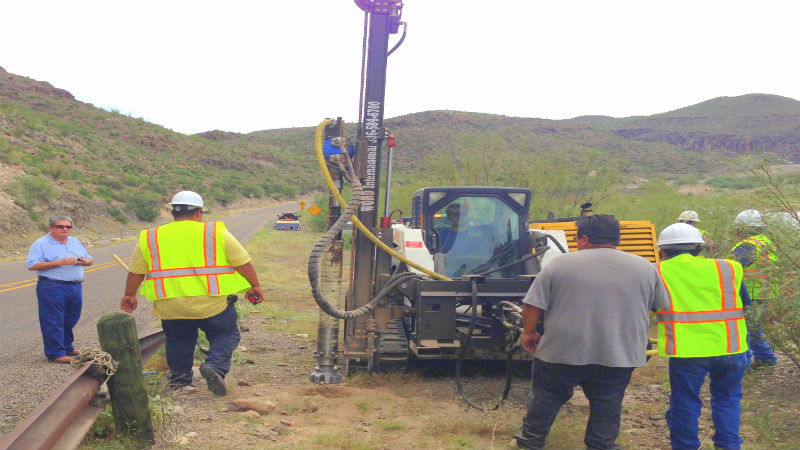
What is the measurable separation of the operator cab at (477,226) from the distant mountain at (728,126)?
51.6 m

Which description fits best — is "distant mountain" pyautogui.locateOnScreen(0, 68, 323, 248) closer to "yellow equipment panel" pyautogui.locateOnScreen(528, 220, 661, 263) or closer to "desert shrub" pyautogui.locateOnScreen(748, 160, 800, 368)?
"yellow equipment panel" pyautogui.locateOnScreen(528, 220, 661, 263)

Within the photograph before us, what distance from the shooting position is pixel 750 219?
19.7 ft

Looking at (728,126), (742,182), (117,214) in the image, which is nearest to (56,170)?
(117,214)

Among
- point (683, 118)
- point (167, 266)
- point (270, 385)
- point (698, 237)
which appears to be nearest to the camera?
point (698, 237)

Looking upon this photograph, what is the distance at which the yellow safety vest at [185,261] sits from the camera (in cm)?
550

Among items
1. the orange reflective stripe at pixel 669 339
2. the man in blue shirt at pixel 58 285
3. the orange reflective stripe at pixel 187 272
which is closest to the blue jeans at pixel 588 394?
the orange reflective stripe at pixel 669 339

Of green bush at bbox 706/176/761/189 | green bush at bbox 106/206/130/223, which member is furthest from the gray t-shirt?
green bush at bbox 106/206/130/223

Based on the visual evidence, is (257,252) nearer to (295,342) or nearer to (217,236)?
(295,342)

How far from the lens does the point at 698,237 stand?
4684mm

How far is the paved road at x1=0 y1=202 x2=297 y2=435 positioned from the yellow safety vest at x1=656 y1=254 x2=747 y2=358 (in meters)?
4.82

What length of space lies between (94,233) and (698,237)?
98.5ft

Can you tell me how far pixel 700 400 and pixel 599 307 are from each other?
1.22m

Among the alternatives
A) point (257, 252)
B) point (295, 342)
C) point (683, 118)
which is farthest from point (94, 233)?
point (683, 118)

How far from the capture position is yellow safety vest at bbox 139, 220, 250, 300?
5.50 metres
